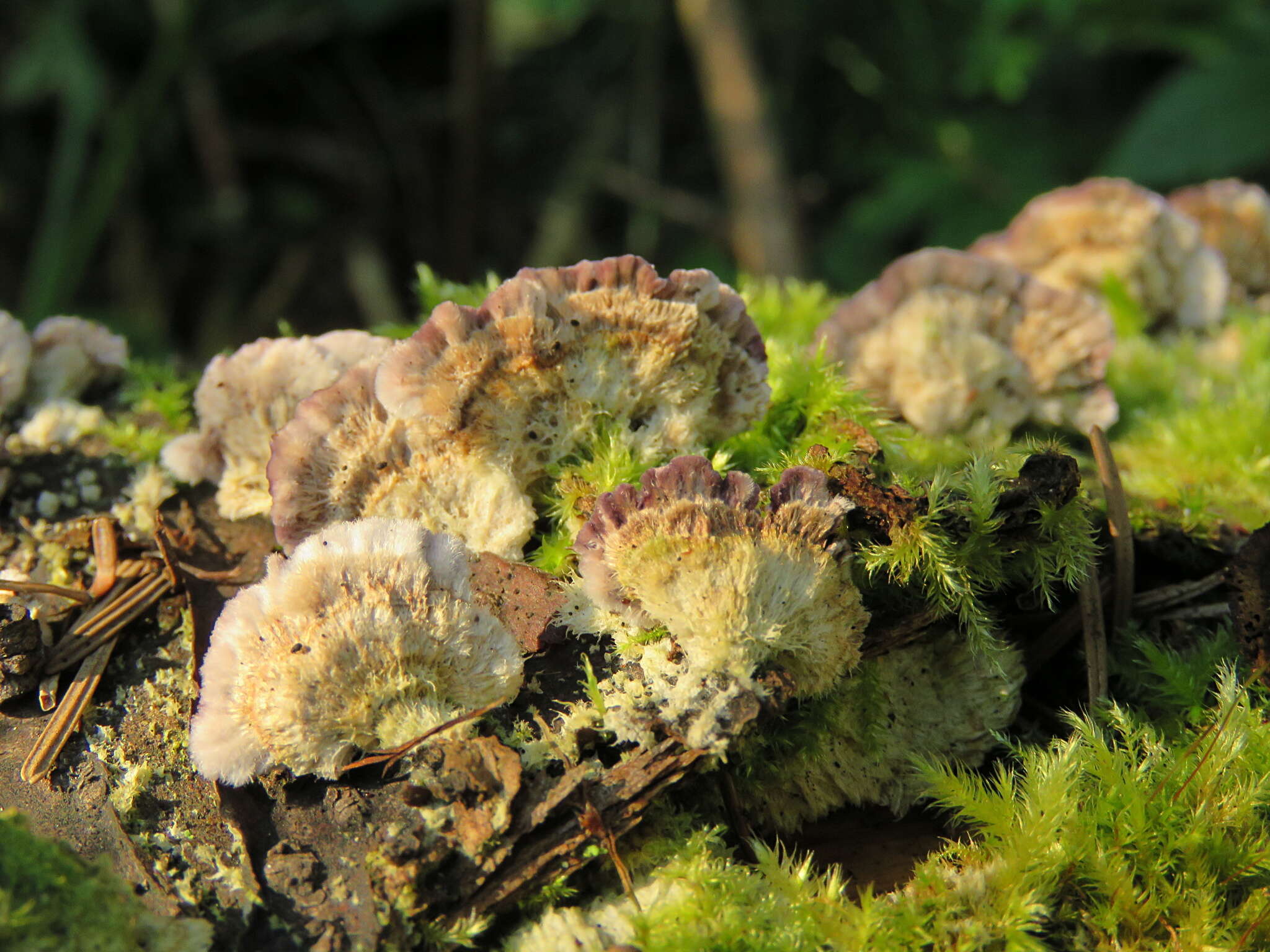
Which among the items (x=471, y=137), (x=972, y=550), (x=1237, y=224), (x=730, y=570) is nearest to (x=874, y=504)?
(x=972, y=550)

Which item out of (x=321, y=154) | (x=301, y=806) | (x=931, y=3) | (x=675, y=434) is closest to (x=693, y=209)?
(x=931, y=3)

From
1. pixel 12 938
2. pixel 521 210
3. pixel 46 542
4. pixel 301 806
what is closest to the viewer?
pixel 12 938

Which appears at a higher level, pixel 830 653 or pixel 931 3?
pixel 931 3

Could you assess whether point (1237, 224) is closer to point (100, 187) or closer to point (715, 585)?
point (715, 585)

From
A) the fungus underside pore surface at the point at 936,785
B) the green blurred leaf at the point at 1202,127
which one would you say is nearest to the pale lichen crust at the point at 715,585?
the fungus underside pore surface at the point at 936,785

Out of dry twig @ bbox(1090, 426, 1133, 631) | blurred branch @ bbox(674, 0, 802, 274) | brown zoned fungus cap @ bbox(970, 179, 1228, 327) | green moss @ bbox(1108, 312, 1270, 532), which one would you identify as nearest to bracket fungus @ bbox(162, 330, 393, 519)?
dry twig @ bbox(1090, 426, 1133, 631)

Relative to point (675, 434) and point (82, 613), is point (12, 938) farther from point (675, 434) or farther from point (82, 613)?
point (675, 434)

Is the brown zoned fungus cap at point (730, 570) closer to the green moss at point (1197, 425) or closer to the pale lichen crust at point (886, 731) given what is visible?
the pale lichen crust at point (886, 731)
